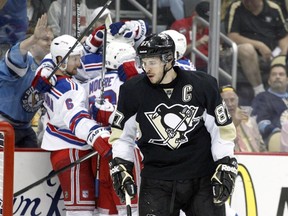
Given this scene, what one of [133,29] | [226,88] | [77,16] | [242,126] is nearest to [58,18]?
[77,16]

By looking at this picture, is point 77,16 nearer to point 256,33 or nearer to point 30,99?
point 30,99

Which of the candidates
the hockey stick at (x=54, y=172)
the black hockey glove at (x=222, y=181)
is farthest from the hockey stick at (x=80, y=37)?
the black hockey glove at (x=222, y=181)

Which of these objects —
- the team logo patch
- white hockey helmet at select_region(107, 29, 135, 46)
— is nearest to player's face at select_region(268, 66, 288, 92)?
white hockey helmet at select_region(107, 29, 135, 46)

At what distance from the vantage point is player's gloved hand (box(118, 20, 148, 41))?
6535 millimetres

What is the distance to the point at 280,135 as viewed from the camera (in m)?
7.07

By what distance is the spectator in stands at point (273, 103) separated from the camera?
719cm

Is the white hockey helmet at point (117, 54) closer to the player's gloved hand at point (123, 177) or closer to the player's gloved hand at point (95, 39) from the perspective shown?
the player's gloved hand at point (95, 39)

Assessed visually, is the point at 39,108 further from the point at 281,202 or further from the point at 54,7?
the point at 281,202

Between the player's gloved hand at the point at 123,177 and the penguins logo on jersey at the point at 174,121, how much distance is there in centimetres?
25

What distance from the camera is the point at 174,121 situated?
512 cm

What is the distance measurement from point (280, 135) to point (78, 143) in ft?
5.09

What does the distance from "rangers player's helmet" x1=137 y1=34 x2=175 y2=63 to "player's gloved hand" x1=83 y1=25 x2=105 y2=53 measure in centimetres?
143

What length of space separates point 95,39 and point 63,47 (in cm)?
41

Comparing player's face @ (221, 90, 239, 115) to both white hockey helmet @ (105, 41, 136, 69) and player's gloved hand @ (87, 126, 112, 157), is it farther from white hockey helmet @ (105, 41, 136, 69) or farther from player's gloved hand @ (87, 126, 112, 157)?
player's gloved hand @ (87, 126, 112, 157)
